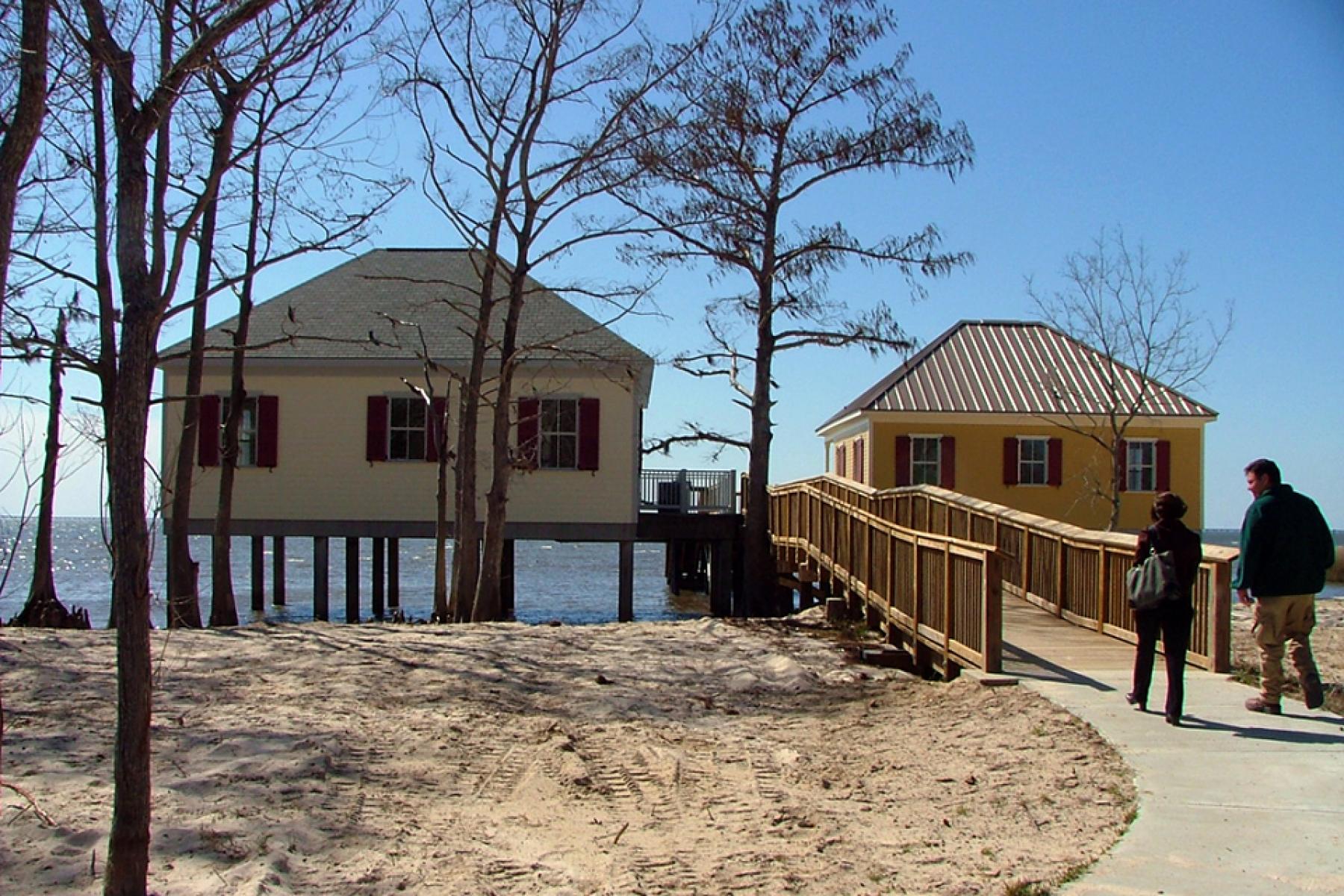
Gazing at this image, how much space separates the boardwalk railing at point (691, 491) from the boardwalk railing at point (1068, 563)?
8586mm

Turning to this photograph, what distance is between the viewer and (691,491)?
2712 cm

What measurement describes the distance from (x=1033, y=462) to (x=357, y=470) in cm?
1443

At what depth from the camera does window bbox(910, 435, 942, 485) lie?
2756 centimetres

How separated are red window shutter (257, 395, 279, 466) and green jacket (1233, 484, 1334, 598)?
61.3 ft

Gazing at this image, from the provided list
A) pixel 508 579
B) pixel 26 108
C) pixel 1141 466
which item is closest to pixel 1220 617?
pixel 26 108

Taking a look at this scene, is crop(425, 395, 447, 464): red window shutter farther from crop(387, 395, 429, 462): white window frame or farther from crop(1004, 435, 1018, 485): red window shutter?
crop(1004, 435, 1018, 485): red window shutter

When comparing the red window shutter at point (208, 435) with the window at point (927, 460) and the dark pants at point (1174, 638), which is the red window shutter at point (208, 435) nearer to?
the window at point (927, 460)

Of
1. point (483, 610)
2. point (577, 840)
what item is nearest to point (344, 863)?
point (577, 840)

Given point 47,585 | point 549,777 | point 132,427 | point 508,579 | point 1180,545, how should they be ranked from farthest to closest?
point 508,579 < point 47,585 < point 1180,545 < point 549,777 < point 132,427

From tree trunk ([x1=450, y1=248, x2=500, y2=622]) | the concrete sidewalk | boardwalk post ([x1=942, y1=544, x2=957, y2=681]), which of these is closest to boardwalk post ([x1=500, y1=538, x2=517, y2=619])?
tree trunk ([x1=450, y1=248, x2=500, y2=622])

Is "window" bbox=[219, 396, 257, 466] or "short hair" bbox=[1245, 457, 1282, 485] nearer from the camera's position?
"short hair" bbox=[1245, 457, 1282, 485]

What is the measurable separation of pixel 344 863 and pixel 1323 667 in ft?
36.3

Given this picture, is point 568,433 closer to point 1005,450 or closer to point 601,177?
point 601,177

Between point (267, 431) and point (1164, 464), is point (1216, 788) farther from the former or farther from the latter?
point (1164, 464)
